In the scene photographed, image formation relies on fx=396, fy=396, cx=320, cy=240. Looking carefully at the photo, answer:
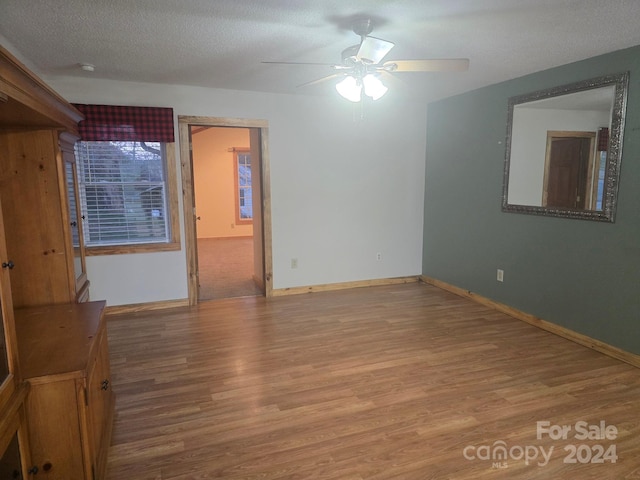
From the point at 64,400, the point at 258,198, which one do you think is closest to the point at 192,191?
the point at 258,198

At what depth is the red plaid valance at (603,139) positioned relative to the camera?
305 centimetres

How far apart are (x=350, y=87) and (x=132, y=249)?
9.27 feet

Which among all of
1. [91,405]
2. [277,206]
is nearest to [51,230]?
[91,405]

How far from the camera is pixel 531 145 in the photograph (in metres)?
3.71

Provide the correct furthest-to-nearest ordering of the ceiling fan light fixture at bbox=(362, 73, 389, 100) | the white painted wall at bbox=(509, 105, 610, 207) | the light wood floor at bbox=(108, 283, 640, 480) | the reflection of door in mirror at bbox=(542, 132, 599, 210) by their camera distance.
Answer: the white painted wall at bbox=(509, 105, 610, 207), the reflection of door in mirror at bbox=(542, 132, 599, 210), the ceiling fan light fixture at bbox=(362, 73, 389, 100), the light wood floor at bbox=(108, 283, 640, 480)

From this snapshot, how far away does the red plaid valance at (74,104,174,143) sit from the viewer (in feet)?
12.4

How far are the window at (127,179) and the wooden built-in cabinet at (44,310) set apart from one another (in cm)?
133

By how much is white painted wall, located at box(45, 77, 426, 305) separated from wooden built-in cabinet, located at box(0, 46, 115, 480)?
4.88ft

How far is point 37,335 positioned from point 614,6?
3.47 m

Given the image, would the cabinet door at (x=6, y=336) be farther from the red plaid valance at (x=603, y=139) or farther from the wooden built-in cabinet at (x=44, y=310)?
the red plaid valance at (x=603, y=139)

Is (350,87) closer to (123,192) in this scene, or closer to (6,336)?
(6,336)

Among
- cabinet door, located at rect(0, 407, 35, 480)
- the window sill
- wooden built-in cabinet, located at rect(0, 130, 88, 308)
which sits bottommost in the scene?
cabinet door, located at rect(0, 407, 35, 480)

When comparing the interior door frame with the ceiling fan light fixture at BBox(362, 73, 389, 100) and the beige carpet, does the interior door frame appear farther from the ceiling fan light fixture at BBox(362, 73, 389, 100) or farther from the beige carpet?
the ceiling fan light fixture at BBox(362, 73, 389, 100)

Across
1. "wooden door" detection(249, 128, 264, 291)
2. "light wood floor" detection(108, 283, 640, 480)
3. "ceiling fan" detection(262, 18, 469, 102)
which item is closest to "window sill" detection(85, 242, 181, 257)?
"light wood floor" detection(108, 283, 640, 480)
